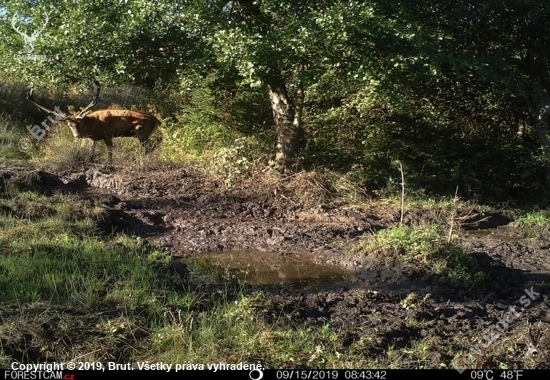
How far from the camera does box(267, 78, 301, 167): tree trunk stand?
1133cm

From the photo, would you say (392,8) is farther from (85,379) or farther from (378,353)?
(85,379)

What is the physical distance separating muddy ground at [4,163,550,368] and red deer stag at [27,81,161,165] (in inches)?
A: 37.9

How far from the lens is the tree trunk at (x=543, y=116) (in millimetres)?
11094

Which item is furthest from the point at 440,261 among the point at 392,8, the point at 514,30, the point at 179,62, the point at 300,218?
the point at 514,30

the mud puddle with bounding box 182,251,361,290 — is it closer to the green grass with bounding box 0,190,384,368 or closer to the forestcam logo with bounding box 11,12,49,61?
the green grass with bounding box 0,190,384,368

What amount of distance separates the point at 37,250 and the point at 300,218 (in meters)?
4.30

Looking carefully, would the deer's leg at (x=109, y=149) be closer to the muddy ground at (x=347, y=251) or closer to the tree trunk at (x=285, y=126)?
the muddy ground at (x=347, y=251)

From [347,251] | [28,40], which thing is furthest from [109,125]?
[347,251]

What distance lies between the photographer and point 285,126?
37.4ft

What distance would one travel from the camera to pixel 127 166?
12.2m

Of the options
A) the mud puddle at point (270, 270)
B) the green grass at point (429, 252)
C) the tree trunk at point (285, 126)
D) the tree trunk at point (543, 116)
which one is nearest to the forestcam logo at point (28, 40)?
the tree trunk at point (285, 126)

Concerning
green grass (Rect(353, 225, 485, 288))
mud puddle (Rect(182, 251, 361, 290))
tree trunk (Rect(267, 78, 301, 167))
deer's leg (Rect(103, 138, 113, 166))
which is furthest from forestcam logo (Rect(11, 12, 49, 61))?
green grass (Rect(353, 225, 485, 288))

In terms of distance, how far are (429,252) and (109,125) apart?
7.61m

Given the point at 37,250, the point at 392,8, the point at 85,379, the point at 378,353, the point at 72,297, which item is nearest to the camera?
the point at 85,379
